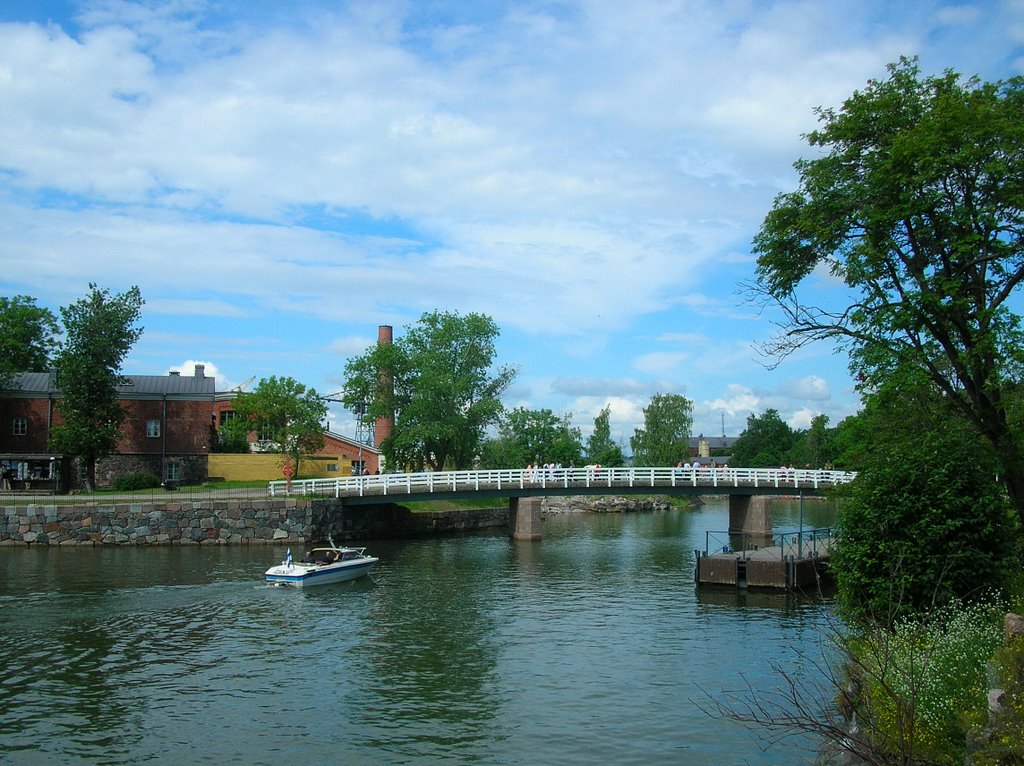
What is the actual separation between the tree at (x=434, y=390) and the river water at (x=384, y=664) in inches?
1107

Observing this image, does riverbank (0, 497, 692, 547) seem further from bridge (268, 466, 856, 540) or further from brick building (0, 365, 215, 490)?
brick building (0, 365, 215, 490)

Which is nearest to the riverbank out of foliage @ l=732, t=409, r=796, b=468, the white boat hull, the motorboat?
the motorboat

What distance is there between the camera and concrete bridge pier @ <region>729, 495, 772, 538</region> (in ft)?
184

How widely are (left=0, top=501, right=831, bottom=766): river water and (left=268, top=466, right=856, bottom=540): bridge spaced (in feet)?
36.0

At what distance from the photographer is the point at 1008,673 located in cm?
1048

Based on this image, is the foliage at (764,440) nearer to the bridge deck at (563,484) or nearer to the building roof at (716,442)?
the building roof at (716,442)

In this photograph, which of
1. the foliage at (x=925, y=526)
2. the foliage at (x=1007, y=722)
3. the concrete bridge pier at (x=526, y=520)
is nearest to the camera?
the foliage at (x=1007, y=722)

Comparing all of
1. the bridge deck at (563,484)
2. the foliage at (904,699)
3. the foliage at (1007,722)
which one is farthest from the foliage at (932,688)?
the bridge deck at (563,484)

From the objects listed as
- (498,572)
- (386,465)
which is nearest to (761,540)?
(498,572)

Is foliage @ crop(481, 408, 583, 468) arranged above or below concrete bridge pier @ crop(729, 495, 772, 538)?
above

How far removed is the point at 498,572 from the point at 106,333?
1357 inches

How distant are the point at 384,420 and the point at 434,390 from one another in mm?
9055

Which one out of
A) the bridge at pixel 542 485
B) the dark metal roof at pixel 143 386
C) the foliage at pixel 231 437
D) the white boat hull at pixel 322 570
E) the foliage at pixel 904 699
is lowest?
the white boat hull at pixel 322 570

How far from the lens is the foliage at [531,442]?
71.2 metres
